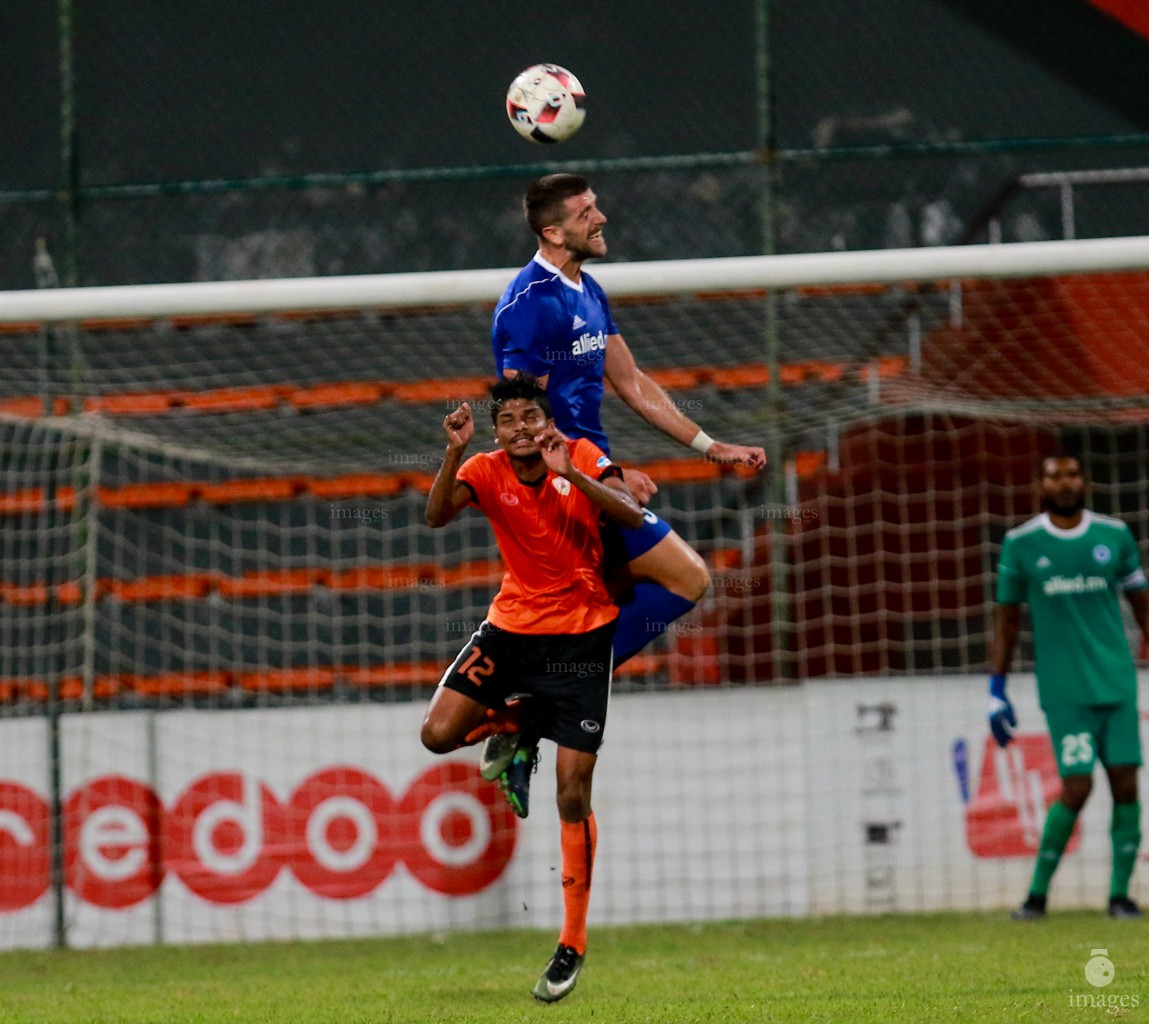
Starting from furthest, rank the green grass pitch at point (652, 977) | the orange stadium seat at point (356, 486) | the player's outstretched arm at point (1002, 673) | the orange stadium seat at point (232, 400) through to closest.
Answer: the orange stadium seat at point (232, 400), the orange stadium seat at point (356, 486), the player's outstretched arm at point (1002, 673), the green grass pitch at point (652, 977)

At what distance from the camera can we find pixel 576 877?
245 inches

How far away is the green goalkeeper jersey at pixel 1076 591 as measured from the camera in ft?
29.3

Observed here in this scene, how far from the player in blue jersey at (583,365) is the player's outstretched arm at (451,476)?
0.44m

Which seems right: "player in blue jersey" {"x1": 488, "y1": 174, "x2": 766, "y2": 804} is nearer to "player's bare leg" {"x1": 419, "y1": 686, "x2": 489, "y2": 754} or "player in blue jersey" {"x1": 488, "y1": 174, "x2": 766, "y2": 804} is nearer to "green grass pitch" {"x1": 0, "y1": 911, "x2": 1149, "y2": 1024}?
"player's bare leg" {"x1": 419, "y1": 686, "x2": 489, "y2": 754}

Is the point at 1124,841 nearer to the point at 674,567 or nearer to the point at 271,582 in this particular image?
the point at 674,567

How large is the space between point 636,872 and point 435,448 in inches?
113

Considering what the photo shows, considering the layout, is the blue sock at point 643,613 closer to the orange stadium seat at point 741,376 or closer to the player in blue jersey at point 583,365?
the player in blue jersey at point 583,365

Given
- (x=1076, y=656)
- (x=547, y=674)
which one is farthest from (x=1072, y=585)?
(x=547, y=674)

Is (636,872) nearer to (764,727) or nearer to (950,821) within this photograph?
(764,727)

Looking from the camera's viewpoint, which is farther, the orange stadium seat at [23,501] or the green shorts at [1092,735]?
the orange stadium seat at [23,501]

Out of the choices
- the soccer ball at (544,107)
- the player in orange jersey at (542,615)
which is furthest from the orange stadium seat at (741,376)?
the player in orange jersey at (542,615)

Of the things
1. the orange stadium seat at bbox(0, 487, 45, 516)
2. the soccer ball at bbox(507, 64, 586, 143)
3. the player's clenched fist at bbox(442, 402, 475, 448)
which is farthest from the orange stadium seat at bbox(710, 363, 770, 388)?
the player's clenched fist at bbox(442, 402, 475, 448)

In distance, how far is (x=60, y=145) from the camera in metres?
11.5

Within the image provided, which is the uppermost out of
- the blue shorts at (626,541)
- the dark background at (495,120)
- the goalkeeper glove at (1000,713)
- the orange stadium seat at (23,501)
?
the dark background at (495,120)
